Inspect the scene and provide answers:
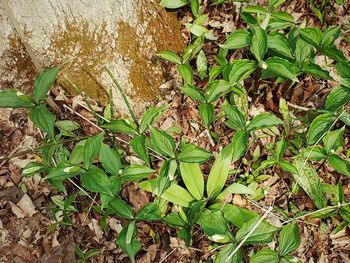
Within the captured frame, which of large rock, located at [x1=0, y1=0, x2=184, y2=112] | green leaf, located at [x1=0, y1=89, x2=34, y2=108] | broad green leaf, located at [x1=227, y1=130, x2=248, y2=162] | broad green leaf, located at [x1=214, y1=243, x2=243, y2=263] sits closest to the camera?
broad green leaf, located at [x1=214, y1=243, x2=243, y2=263]

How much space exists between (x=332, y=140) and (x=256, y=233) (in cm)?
61

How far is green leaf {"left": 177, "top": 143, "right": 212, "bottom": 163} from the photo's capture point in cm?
186

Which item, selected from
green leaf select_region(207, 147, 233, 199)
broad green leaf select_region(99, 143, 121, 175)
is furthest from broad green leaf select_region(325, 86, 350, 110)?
broad green leaf select_region(99, 143, 121, 175)

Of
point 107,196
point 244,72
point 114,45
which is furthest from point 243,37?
point 107,196

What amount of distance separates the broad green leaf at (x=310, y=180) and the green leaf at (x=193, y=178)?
488 millimetres

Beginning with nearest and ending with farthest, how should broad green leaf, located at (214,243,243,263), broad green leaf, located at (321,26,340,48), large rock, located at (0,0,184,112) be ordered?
broad green leaf, located at (214,243,243,263) < broad green leaf, located at (321,26,340,48) < large rock, located at (0,0,184,112)

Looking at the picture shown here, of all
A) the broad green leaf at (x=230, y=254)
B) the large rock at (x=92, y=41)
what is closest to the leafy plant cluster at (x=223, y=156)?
the broad green leaf at (x=230, y=254)

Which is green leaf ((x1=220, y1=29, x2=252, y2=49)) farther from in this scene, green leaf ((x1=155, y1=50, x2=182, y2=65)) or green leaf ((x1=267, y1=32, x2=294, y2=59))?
green leaf ((x1=155, y1=50, x2=182, y2=65))

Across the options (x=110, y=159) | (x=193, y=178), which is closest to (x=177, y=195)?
(x=193, y=178)

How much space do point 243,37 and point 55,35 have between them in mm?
1010

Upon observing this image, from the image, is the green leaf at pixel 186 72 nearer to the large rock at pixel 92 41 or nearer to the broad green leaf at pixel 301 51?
the large rock at pixel 92 41

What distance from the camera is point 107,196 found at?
1.90m

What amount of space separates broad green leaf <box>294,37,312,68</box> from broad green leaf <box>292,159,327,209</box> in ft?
1.67

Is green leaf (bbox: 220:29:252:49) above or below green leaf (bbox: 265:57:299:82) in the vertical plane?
above
